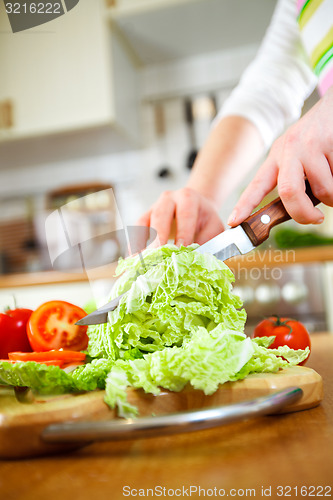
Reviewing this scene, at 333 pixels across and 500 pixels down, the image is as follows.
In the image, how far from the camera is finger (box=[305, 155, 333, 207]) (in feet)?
1.96

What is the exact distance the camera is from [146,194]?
249 cm

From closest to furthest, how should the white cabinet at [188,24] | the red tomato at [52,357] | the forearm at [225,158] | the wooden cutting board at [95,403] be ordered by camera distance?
the wooden cutting board at [95,403] < the red tomato at [52,357] < the forearm at [225,158] < the white cabinet at [188,24]

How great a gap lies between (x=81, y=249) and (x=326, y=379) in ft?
1.23

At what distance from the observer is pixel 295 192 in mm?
598

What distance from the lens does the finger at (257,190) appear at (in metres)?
0.63

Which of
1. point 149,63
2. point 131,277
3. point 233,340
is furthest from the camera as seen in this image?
point 149,63

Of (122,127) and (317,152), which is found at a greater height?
(122,127)

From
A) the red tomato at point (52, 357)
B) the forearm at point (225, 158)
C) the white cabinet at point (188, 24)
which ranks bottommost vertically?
the red tomato at point (52, 357)

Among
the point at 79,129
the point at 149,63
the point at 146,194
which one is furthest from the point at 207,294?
the point at 149,63

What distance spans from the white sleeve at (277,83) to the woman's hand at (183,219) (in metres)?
0.27

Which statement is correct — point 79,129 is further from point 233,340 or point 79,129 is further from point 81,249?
point 233,340

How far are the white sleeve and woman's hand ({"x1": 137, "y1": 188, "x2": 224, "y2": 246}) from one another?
0.27m
